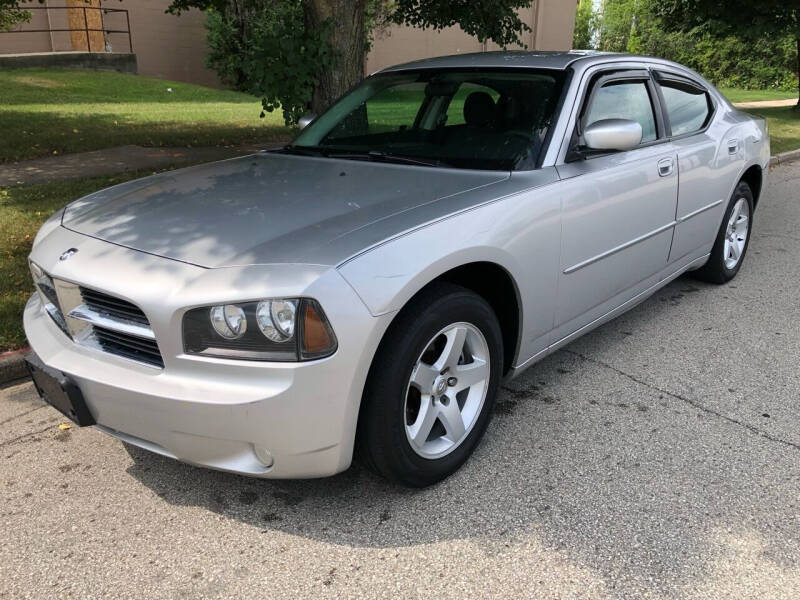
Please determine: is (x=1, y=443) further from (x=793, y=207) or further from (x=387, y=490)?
(x=793, y=207)

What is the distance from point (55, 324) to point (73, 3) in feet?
67.3

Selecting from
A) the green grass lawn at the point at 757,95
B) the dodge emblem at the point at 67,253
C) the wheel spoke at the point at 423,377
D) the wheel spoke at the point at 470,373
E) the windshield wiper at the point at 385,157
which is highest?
the windshield wiper at the point at 385,157

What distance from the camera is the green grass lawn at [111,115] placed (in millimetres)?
9781

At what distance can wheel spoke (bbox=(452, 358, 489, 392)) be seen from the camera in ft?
9.20

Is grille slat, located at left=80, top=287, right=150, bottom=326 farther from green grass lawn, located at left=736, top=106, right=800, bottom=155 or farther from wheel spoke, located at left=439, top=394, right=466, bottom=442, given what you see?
green grass lawn, located at left=736, top=106, right=800, bottom=155

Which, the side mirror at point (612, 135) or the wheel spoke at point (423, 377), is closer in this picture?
the wheel spoke at point (423, 377)

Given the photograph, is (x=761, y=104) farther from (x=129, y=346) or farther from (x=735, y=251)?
(x=129, y=346)

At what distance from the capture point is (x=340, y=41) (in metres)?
6.84

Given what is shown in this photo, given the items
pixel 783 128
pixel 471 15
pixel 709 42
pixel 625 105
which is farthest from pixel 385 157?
pixel 709 42

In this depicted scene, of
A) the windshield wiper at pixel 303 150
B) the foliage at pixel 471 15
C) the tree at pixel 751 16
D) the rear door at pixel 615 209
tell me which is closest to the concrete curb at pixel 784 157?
the foliage at pixel 471 15

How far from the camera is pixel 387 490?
280 cm

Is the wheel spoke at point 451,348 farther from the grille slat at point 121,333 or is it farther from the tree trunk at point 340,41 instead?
the tree trunk at point 340,41

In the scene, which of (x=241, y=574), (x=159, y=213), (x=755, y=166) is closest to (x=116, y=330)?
(x=159, y=213)

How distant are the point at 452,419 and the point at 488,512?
379 mm
